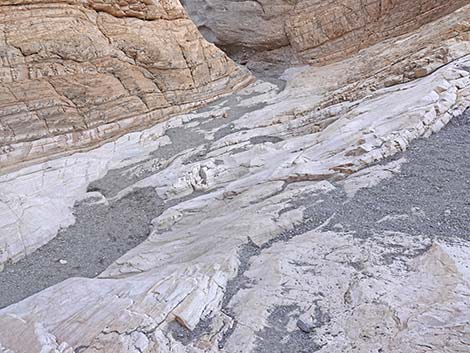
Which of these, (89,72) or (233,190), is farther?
(89,72)

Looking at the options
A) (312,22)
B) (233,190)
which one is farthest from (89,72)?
(312,22)

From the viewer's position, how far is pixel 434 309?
323 cm

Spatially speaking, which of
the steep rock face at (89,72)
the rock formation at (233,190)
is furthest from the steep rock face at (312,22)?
the steep rock face at (89,72)

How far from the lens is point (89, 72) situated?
9.41 meters

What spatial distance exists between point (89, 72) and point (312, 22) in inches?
283

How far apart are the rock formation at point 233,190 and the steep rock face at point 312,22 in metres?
0.07

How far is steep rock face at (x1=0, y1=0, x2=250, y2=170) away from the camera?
851cm

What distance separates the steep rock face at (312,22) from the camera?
471 inches

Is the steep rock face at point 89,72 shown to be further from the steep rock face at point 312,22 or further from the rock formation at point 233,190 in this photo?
the steep rock face at point 312,22

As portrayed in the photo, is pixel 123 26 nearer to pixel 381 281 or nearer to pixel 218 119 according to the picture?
pixel 218 119

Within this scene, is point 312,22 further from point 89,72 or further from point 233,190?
point 233,190

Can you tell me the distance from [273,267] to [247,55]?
11940 millimetres

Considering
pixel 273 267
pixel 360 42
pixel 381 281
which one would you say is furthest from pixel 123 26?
pixel 381 281

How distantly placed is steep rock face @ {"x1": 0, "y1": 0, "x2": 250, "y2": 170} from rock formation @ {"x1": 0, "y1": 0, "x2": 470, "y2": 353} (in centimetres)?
4
